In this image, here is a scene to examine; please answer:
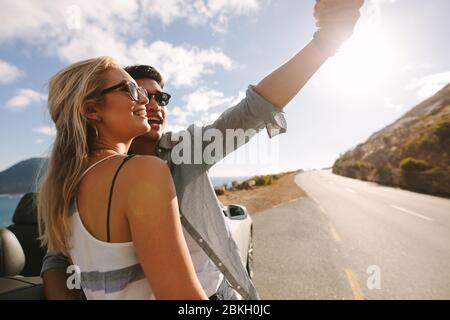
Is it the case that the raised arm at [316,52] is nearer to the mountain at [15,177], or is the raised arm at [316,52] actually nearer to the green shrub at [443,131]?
the green shrub at [443,131]

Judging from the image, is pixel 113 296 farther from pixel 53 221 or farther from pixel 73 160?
pixel 73 160

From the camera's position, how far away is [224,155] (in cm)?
164

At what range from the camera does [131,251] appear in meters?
1.13

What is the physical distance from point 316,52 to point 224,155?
2.34ft

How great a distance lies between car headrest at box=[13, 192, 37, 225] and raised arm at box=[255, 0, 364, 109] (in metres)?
3.49

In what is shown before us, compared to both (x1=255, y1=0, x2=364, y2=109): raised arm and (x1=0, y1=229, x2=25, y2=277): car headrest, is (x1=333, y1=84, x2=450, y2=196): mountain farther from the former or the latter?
(x1=0, y1=229, x2=25, y2=277): car headrest

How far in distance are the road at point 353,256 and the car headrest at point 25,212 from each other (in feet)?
10.7

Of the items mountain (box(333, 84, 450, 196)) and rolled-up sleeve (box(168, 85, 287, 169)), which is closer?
rolled-up sleeve (box(168, 85, 287, 169))

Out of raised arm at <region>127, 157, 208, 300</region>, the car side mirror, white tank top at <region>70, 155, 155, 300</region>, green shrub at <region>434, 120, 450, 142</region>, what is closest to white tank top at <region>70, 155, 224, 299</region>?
white tank top at <region>70, 155, 155, 300</region>

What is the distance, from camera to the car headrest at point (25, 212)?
11.8 ft

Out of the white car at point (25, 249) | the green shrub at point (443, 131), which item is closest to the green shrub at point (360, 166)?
the green shrub at point (443, 131)

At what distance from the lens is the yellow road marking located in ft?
12.9

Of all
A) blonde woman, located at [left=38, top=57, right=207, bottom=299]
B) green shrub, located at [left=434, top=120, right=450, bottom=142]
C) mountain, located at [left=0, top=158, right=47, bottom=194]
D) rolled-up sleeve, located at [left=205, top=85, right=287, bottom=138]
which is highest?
green shrub, located at [left=434, top=120, right=450, bottom=142]
